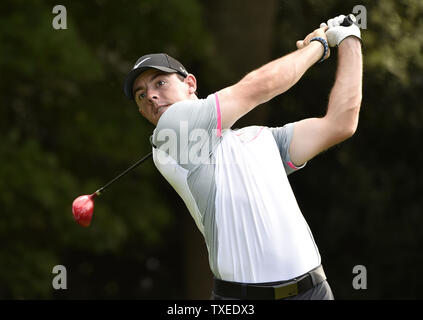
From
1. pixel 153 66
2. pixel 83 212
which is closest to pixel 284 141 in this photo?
pixel 153 66

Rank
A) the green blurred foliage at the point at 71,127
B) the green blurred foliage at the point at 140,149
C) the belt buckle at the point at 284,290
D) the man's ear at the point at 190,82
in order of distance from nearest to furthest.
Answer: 1. the belt buckle at the point at 284,290
2. the man's ear at the point at 190,82
3. the green blurred foliage at the point at 71,127
4. the green blurred foliage at the point at 140,149

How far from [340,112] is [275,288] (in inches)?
29.0

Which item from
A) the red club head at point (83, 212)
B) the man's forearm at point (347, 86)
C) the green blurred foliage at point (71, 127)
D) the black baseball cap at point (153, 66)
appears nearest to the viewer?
the man's forearm at point (347, 86)

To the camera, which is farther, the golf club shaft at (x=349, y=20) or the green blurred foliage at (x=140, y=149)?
the green blurred foliage at (x=140, y=149)

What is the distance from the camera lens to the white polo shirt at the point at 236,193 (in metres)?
2.86

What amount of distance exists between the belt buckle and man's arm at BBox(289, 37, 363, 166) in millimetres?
544

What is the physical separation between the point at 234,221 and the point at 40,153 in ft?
19.1

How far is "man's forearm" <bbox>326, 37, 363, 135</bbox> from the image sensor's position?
305cm

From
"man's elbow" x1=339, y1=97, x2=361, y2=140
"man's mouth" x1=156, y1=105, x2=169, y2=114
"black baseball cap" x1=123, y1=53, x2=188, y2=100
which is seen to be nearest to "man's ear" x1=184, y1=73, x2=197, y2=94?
"black baseball cap" x1=123, y1=53, x2=188, y2=100

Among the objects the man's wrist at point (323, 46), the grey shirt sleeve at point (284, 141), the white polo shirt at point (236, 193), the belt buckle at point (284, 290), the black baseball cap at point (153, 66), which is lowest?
the belt buckle at point (284, 290)

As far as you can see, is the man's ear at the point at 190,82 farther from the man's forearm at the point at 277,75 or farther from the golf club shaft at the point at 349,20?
the golf club shaft at the point at 349,20

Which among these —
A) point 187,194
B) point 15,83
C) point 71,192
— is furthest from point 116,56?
point 187,194

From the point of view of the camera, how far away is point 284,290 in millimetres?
2863

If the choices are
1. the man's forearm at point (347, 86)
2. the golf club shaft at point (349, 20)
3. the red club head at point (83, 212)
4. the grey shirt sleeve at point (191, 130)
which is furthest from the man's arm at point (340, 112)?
the red club head at point (83, 212)
